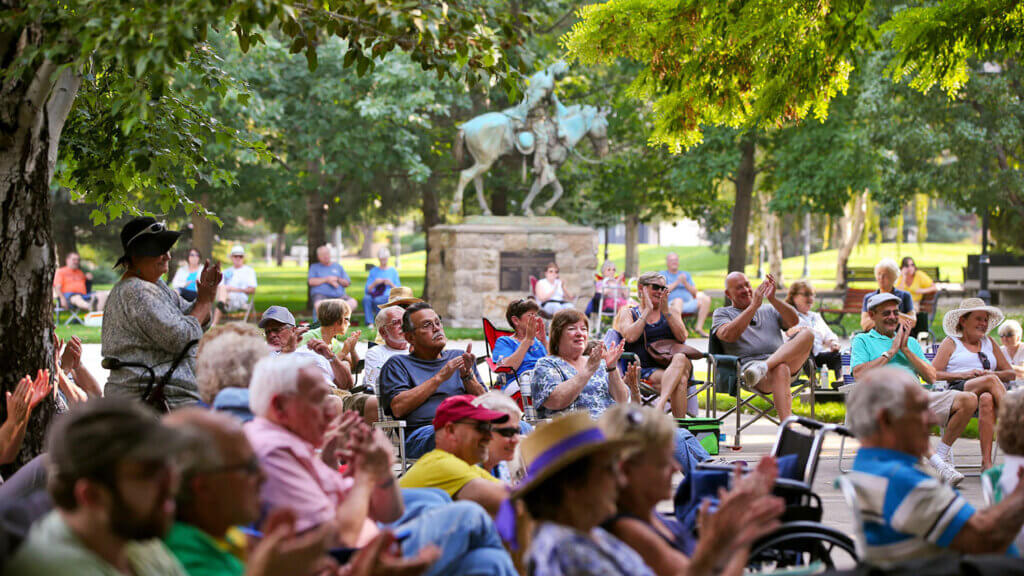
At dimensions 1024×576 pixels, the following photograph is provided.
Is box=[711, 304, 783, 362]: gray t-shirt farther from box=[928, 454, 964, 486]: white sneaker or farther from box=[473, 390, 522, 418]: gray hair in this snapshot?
box=[473, 390, 522, 418]: gray hair

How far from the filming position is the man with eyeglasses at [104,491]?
8.84ft

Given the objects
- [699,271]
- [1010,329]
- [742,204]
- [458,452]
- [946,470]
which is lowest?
[946,470]

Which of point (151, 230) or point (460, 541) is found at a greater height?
point (151, 230)

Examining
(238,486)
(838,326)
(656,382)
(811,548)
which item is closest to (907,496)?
(811,548)

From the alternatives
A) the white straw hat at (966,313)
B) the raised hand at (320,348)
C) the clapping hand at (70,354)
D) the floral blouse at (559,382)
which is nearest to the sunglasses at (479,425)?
the floral blouse at (559,382)

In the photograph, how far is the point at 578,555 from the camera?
303cm

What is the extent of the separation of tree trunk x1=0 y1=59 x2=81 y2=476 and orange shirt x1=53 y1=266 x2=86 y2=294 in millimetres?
17538

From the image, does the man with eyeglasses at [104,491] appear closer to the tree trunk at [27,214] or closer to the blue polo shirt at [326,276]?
the tree trunk at [27,214]

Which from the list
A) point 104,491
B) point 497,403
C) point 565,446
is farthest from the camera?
point 497,403

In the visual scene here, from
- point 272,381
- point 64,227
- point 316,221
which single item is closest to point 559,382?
point 272,381

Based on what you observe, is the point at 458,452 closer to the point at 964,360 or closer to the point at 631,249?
the point at 964,360

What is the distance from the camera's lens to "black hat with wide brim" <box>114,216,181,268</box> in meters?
5.42

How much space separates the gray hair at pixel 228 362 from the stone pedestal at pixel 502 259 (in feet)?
53.4

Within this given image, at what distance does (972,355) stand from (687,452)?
Result: 10.8 feet
